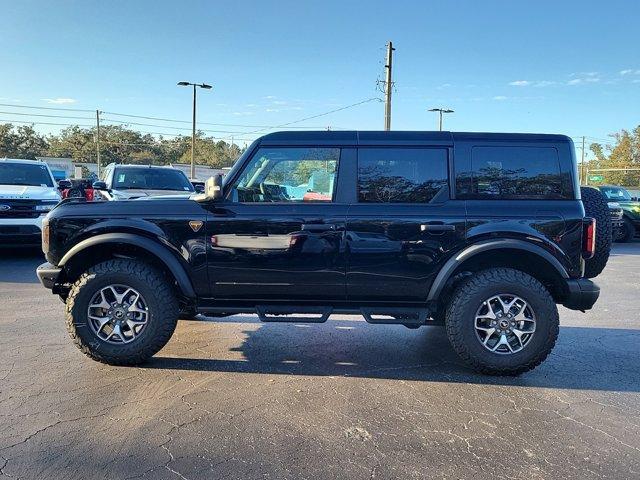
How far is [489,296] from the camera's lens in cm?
404

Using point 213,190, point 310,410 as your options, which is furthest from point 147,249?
point 310,410

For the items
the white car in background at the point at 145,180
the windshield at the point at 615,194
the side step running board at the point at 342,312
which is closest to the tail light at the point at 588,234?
the side step running board at the point at 342,312

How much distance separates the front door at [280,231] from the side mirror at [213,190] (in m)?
0.08

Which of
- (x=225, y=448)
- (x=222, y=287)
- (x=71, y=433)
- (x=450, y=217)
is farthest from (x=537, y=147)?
(x=71, y=433)

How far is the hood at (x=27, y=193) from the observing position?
30.2 feet

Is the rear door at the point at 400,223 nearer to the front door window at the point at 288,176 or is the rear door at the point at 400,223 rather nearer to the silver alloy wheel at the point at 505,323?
the front door window at the point at 288,176

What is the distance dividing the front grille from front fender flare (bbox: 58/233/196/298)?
6261 mm

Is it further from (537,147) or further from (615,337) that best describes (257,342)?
(615,337)

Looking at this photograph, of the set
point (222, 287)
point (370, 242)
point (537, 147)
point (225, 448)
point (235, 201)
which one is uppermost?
point (537, 147)

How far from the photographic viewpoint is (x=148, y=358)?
4203mm

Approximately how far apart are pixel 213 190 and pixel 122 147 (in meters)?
72.3

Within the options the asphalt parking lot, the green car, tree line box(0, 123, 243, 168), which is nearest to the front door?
the asphalt parking lot

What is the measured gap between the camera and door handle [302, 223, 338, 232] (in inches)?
160

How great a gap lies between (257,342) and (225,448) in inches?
80.0
